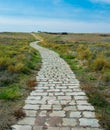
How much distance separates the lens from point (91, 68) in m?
13.0

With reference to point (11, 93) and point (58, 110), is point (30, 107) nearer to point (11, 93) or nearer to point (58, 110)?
point (58, 110)

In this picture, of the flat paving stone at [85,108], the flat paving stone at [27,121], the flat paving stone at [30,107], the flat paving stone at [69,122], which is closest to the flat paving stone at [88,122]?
the flat paving stone at [69,122]

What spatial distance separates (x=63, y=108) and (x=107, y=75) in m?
4.49

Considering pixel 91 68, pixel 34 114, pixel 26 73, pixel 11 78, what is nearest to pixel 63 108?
pixel 34 114

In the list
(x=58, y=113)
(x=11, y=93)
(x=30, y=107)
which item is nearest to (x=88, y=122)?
(x=58, y=113)

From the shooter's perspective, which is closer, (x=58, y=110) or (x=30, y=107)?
(x=58, y=110)

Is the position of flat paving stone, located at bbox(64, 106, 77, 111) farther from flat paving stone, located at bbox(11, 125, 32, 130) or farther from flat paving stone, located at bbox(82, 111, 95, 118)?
flat paving stone, located at bbox(11, 125, 32, 130)

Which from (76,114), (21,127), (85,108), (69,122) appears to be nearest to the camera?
(21,127)

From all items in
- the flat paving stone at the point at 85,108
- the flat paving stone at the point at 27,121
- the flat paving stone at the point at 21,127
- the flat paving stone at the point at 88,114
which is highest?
the flat paving stone at the point at 85,108

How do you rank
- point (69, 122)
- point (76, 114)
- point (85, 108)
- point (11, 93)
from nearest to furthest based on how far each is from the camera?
1. point (69, 122)
2. point (76, 114)
3. point (85, 108)
4. point (11, 93)

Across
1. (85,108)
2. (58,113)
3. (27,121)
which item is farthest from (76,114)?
(27,121)

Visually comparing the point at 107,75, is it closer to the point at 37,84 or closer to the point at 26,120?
the point at 37,84

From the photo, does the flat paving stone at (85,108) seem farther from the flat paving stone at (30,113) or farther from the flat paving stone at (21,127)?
the flat paving stone at (21,127)

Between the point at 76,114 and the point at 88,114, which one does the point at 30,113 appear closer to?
the point at 76,114
